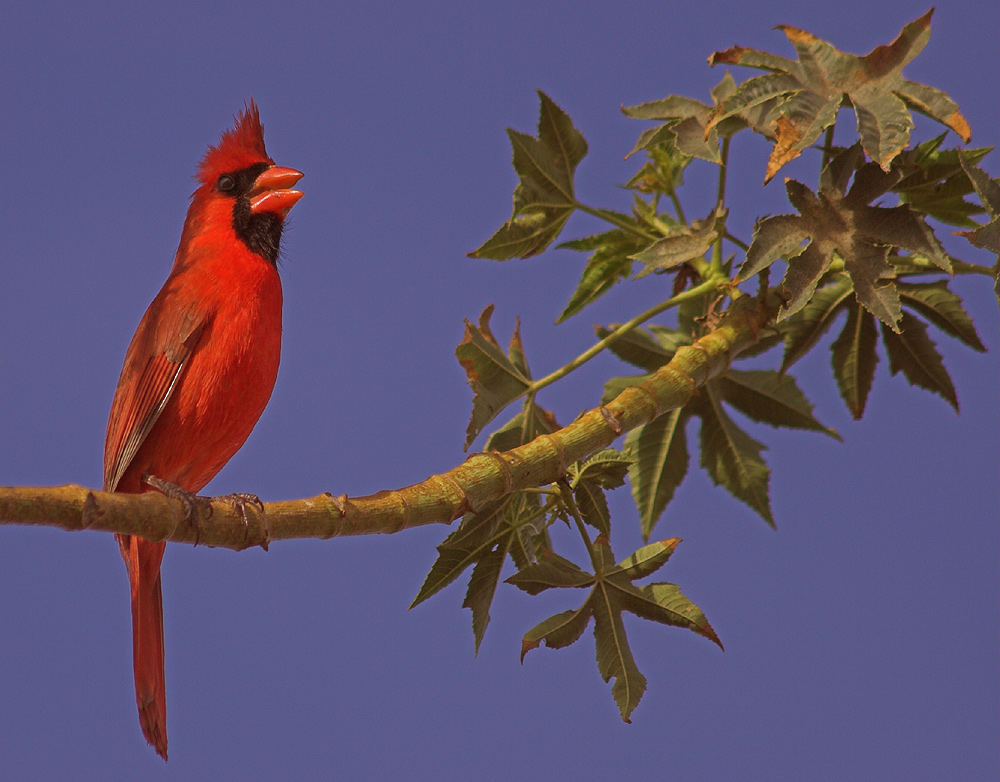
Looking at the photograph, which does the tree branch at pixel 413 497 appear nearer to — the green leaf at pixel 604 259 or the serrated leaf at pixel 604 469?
the serrated leaf at pixel 604 469

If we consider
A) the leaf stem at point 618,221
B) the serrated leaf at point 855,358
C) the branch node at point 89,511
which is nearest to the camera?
the branch node at point 89,511

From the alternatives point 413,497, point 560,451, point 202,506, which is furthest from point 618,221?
point 202,506

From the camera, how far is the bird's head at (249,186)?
288 centimetres

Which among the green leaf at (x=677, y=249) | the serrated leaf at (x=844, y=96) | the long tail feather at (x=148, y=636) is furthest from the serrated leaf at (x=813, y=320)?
the long tail feather at (x=148, y=636)

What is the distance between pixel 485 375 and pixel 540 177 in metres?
0.51

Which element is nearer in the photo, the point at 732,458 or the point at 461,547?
the point at 461,547

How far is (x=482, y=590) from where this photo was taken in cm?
223

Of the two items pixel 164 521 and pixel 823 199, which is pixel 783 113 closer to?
pixel 823 199

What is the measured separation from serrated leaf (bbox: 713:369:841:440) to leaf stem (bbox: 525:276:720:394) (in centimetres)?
33

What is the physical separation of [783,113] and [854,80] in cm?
19

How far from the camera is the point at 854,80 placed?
2.19 metres

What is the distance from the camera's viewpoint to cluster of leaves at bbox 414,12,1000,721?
2164mm

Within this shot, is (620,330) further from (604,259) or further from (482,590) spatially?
(482,590)

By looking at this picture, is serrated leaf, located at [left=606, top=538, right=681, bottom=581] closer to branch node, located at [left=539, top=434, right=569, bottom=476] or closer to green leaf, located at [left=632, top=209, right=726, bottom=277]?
branch node, located at [left=539, top=434, right=569, bottom=476]
